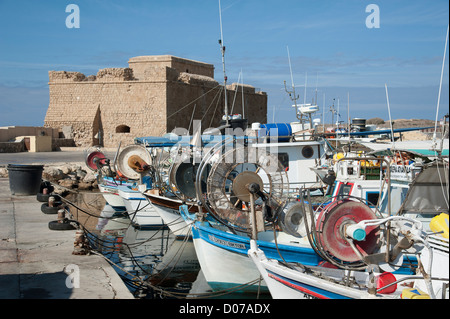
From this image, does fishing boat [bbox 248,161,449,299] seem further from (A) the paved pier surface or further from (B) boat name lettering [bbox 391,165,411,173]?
(A) the paved pier surface

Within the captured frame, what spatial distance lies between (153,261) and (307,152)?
461 centimetres

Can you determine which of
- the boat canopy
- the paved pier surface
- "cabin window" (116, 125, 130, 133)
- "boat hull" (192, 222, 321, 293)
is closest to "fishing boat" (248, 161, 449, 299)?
the boat canopy

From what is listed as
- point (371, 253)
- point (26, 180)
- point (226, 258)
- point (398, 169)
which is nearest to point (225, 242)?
point (226, 258)

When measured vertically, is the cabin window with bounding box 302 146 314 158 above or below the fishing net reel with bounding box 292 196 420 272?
above

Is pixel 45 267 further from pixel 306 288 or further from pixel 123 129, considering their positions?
pixel 123 129

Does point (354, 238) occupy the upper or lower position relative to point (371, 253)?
upper

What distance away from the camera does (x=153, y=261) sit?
12.2 m

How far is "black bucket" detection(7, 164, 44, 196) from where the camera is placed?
14318mm

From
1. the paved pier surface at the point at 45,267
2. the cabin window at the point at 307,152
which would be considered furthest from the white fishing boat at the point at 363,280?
the cabin window at the point at 307,152

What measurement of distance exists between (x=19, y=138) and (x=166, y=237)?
69.6 feet

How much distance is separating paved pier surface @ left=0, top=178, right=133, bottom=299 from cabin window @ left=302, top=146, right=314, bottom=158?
5789 millimetres

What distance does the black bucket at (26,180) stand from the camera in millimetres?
14318
